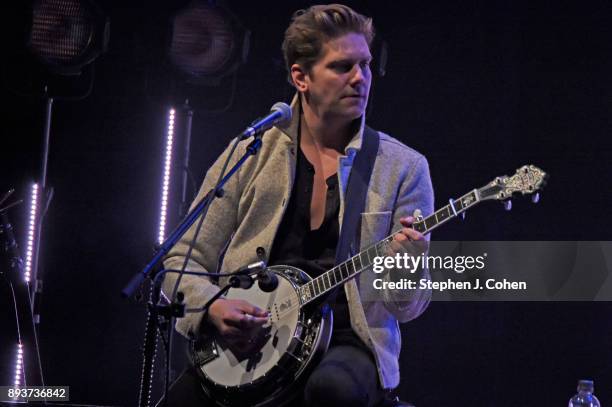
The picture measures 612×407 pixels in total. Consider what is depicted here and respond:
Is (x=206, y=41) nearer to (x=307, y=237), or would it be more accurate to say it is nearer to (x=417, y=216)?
(x=307, y=237)

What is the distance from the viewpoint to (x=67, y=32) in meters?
4.89

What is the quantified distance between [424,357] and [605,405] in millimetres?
1018

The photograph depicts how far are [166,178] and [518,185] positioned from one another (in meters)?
2.91

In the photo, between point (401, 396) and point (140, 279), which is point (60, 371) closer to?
point (401, 396)

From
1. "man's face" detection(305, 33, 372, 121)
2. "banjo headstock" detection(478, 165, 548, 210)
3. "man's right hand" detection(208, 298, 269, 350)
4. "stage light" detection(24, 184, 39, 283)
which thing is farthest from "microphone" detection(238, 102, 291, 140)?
"stage light" detection(24, 184, 39, 283)

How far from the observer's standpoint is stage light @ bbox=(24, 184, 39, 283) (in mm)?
5113

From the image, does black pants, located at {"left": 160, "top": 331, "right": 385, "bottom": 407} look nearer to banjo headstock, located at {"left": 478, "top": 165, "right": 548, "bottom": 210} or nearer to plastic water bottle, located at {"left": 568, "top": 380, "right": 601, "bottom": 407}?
banjo headstock, located at {"left": 478, "top": 165, "right": 548, "bottom": 210}

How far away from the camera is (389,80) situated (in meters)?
5.03

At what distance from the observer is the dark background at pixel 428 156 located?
4664 mm

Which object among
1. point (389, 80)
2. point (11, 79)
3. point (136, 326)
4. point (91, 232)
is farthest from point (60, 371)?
point (389, 80)

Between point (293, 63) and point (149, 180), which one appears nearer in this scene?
point (293, 63)

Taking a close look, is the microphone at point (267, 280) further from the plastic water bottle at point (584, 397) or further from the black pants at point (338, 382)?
the plastic water bottle at point (584, 397)

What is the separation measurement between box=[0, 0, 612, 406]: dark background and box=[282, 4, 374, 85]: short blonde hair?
1.72 meters

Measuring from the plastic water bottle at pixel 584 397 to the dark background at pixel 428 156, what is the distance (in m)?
0.18
